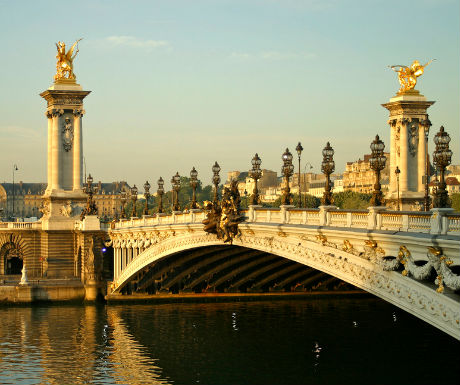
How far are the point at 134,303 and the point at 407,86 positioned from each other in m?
27.7

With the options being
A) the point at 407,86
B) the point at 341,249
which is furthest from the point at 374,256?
the point at 407,86

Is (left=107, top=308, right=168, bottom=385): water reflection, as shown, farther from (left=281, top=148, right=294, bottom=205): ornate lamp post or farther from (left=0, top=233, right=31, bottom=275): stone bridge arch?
(left=0, top=233, right=31, bottom=275): stone bridge arch

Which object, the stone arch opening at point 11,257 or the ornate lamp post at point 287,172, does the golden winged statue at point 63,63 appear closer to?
the stone arch opening at point 11,257

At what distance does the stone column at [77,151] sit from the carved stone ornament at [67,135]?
36cm

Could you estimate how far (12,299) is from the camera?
2756 inches

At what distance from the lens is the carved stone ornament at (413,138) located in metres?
81.5

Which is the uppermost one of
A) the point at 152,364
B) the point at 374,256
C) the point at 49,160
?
the point at 49,160

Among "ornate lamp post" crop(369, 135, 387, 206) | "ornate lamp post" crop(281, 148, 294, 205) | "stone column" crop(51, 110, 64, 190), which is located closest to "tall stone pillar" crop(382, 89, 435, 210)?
"stone column" crop(51, 110, 64, 190)

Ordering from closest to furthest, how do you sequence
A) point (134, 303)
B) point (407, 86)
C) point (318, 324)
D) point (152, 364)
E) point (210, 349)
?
point (152, 364)
point (210, 349)
point (318, 324)
point (134, 303)
point (407, 86)

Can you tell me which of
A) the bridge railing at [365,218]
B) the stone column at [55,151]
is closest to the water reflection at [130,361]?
the bridge railing at [365,218]

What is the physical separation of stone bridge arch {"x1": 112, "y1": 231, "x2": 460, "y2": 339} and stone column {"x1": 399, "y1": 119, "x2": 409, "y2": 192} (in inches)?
1272

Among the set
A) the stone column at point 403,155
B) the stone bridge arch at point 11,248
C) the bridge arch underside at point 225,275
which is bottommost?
the bridge arch underside at point 225,275

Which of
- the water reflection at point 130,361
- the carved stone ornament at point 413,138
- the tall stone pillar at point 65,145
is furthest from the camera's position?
the tall stone pillar at point 65,145

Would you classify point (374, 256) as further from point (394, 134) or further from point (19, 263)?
point (19, 263)
